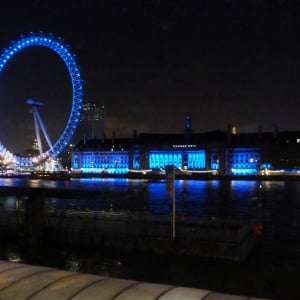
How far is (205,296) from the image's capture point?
686 cm

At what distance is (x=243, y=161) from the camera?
187375 millimetres

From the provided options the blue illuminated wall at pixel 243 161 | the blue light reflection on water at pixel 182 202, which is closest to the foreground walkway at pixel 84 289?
the blue light reflection on water at pixel 182 202

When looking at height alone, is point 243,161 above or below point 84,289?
above

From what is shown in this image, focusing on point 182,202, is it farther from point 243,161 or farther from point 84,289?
point 243,161

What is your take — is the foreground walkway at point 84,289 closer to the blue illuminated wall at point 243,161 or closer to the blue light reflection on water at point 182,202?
the blue light reflection on water at point 182,202

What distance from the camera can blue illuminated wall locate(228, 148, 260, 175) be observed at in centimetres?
18538

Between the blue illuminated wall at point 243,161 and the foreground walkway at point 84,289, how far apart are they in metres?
180

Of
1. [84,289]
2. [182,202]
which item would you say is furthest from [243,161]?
[84,289]

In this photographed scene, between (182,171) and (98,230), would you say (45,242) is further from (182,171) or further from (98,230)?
(182,171)

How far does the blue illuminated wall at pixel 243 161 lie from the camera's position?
185 m

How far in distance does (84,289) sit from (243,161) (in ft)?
603

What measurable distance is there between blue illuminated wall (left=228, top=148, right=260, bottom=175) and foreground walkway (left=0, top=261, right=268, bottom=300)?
590 ft

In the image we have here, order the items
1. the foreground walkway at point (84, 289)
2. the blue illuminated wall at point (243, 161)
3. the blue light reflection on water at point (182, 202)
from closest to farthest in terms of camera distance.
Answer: the foreground walkway at point (84, 289), the blue light reflection on water at point (182, 202), the blue illuminated wall at point (243, 161)

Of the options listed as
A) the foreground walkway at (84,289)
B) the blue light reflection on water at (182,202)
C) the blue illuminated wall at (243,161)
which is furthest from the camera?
the blue illuminated wall at (243,161)
